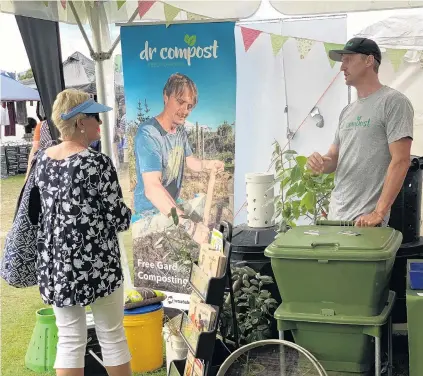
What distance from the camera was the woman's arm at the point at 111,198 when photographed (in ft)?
8.70

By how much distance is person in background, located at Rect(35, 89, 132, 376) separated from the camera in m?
2.62

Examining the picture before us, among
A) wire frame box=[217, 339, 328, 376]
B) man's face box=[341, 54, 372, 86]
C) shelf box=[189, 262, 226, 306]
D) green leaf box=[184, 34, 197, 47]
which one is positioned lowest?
wire frame box=[217, 339, 328, 376]

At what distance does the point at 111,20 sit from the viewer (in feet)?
13.4

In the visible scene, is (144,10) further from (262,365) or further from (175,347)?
(262,365)

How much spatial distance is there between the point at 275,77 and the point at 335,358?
2.81 m

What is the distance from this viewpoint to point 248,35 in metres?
4.42

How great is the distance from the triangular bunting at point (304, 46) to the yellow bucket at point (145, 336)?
2295 millimetres

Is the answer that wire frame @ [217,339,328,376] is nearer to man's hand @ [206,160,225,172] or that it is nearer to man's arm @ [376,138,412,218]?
man's arm @ [376,138,412,218]

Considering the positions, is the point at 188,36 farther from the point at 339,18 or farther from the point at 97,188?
the point at 97,188

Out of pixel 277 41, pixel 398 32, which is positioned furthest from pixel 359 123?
pixel 398 32

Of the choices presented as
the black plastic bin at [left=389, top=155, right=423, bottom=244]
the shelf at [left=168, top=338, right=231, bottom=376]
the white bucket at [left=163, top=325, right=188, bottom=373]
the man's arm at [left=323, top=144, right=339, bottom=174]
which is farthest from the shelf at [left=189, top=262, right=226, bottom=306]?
the black plastic bin at [left=389, top=155, right=423, bottom=244]

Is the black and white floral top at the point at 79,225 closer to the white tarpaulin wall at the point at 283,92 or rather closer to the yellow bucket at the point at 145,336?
the yellow bucket at the point at 145,336

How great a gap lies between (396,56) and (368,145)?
7.16 ft

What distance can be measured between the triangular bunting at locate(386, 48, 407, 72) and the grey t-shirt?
1.92 m
